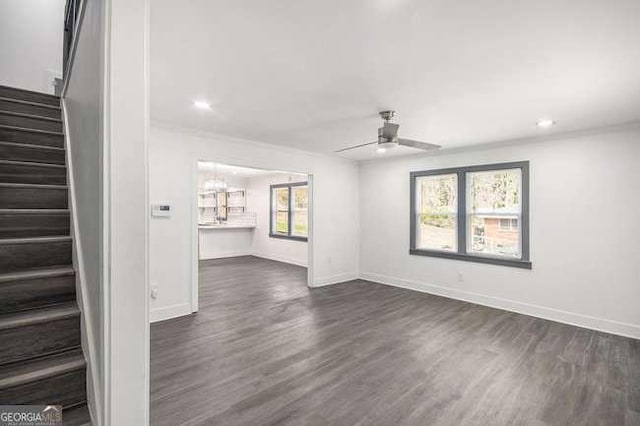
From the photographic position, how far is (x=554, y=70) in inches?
90.9

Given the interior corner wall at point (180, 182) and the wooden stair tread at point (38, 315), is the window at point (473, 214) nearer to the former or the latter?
the interior corner wall at point (180, 182)

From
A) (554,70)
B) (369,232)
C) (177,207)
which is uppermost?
(554,70)

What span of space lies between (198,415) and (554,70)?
3603 mm

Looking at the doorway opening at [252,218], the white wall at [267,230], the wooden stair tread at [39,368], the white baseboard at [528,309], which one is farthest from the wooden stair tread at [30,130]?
the white wall at [267,230]

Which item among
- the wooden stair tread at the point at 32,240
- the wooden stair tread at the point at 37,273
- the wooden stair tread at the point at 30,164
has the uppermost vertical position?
the wooden stair tread at the point at 30,164

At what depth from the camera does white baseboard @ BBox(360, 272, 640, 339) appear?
3629mm

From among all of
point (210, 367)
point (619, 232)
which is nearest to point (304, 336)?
point (210, 367)

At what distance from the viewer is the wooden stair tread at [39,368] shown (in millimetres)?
1290

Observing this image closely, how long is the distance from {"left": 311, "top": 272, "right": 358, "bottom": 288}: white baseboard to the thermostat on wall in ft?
9.32

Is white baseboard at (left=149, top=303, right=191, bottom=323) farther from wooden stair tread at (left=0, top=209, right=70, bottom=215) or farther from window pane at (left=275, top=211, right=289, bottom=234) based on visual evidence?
window pane at (left=275, top=211, right=289, bottom=234)

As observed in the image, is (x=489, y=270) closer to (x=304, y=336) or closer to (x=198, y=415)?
(x=304, y=336)

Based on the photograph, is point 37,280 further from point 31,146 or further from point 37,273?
point 31,146

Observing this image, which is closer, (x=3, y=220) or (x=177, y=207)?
(x=3, y=220)

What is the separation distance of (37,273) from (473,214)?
17.0 ft
